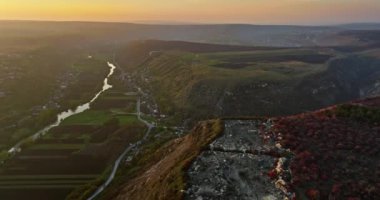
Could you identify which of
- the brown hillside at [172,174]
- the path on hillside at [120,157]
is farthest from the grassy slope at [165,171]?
the path on hillside at [120,157]

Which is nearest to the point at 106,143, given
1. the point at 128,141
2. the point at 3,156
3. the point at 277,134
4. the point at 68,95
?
the point at 128,141

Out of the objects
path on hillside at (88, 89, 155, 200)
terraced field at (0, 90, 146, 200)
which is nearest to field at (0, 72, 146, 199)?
terraced field at (0, 90, 146, 200)

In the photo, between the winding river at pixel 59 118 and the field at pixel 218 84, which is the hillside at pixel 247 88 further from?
the winding river at pixel 59 118

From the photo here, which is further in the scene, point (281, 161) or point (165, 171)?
point (165, 171)

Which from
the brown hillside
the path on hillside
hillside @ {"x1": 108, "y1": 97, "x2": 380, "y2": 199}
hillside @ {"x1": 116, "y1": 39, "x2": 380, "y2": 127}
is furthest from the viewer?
hillside @ {"x1": 116, "y1": 39, "x2": 380, "y2": 127}

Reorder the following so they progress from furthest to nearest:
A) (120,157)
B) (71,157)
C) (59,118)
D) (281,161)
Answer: (59,118), (71,157), (120,157), (281,161)

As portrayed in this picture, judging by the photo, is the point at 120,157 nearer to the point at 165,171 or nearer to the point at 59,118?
the point at 165,171

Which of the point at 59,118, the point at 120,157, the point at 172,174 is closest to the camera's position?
the point at 172,174

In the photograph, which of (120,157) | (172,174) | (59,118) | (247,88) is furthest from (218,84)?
(172,174)

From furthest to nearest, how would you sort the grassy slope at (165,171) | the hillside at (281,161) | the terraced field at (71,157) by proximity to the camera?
the terraced field at (71,157)
the grassy slope at (165,171)
the hillside at (281,161)

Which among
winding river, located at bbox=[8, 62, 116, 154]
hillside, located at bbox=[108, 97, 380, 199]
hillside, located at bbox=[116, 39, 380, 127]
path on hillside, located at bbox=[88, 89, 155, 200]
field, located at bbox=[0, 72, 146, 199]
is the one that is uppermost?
hillside, located at bbox=[108, 97, 380, 199]

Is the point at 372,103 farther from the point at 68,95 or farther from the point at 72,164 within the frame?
the point at 68,95

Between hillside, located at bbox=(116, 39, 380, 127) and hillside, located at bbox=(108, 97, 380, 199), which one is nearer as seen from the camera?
hillside, located at bbox=(108, 97, 380, 199)

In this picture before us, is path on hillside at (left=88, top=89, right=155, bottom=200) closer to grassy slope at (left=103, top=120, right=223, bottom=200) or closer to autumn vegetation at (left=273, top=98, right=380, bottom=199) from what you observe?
grassy slope at (left=103, top=120, right=223, bottom=200)
